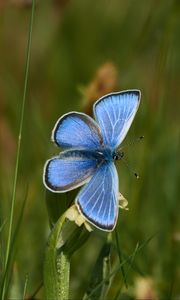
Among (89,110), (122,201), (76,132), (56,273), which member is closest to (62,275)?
(56,273)

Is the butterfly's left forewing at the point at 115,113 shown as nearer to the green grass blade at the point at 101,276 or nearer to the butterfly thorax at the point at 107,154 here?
the butterfly thorax at the point at 107,154

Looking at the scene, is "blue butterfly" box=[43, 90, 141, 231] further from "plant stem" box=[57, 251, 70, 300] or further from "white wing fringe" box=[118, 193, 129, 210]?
"plant stem" box=[57, 251, 70, 300]

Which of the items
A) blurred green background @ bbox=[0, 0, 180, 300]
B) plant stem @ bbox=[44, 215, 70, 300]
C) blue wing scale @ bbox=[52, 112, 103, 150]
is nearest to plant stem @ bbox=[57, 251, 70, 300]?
plant stem @ bbox=[44, 215, 70, 300]

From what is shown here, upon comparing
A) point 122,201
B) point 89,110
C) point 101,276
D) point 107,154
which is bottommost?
point 101,276

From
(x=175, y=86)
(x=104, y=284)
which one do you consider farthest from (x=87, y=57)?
(x=104, y=284)

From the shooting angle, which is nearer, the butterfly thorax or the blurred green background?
the butterfly thorax

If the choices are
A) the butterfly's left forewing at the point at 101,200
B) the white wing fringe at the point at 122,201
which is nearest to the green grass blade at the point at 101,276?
the white wing fringe at the point at 122,201

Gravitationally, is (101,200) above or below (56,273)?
above

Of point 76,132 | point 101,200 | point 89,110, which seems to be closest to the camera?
point 101,200

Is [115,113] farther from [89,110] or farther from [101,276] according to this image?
[89,110]
